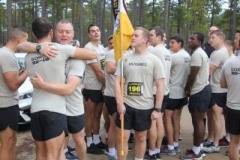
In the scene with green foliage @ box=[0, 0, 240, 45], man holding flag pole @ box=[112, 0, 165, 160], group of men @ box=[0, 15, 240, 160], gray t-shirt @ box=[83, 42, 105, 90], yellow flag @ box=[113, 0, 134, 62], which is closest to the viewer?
group of men @ box=[0, 15, 240, 160]

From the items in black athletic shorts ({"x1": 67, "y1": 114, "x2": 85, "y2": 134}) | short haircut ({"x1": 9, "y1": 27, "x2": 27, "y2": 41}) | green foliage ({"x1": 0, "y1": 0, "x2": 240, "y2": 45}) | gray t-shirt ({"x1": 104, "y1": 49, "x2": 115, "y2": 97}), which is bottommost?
black athletic shorts ({"x1": 67, "y1": 114, "x2": 85, "y2": 134})

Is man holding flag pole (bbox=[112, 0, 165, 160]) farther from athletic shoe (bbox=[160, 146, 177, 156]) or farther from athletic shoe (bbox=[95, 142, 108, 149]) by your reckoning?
athletic shoe (bbox=[95, 142, 108, 149])

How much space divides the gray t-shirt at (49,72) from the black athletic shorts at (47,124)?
5 cm

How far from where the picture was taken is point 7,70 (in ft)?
Answer: 14.9

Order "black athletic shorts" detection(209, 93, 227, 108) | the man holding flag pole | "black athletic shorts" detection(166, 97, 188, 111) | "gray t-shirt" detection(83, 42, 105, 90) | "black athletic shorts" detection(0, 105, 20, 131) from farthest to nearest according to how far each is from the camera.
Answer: "black athletic shorts" detection(209, 93, 227, 108) → "black athletic shorts" detection(166, 97, 188, 111) → "gray t-shirt" detection(83, 42, 105, 90) → the man holding flag pole → "black athletic shorts" detection(0, 105, 20, 131)

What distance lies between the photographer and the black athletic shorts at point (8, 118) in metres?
4.71

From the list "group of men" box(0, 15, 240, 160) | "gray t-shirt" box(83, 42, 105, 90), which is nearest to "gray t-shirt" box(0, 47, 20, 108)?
"group of men" box(0, 15, 240, 160)

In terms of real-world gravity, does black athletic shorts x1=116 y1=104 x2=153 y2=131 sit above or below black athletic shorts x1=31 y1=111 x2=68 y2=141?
below

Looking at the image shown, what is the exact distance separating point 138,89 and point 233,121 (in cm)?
145

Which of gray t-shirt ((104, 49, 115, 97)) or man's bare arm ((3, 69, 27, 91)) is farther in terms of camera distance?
gray t-shirt ((104, 49, 115, 97))

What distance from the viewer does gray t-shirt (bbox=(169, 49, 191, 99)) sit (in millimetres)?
6504

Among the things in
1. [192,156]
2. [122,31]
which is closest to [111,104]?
[122,31]

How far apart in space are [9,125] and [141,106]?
191cm

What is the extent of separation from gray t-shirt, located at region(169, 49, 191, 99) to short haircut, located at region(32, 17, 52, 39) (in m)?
3.38
